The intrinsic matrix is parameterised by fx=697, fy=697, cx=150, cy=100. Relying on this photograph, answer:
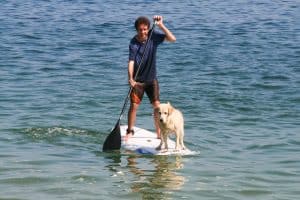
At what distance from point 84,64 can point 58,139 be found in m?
8.22

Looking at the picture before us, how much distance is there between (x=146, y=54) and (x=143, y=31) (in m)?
0.39

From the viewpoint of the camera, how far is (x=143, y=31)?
1141 centimetres

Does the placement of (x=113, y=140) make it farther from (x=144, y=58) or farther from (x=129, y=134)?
(x=144, y=58)

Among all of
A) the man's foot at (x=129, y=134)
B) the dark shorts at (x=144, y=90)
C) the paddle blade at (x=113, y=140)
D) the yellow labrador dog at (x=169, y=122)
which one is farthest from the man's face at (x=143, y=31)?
the man's foot at (x=129, y=134)

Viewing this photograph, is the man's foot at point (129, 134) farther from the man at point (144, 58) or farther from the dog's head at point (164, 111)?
the dog's head at point (164, 111)

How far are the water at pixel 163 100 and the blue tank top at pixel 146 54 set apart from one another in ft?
4.65

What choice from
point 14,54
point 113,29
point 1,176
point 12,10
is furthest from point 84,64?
point 12,10

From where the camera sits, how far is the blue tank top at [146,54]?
11531mm

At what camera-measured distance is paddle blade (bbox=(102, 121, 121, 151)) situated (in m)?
11.8

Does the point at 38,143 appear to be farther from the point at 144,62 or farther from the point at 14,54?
the point at 14,54

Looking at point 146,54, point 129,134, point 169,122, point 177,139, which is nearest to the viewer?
point 169,122

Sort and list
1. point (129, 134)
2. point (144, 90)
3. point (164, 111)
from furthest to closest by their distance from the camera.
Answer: point (129, 134) → point (144, 90) → point (164, 111)

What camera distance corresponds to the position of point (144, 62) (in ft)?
38.1

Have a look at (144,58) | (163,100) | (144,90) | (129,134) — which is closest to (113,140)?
(129,134)
